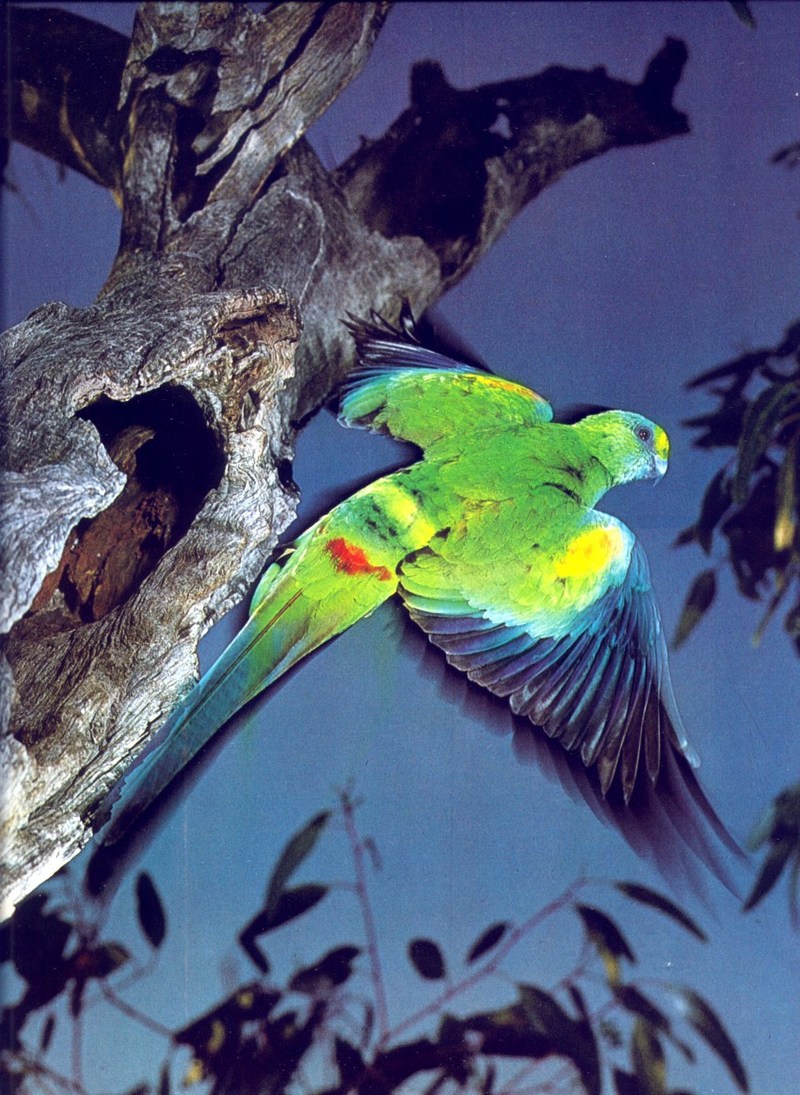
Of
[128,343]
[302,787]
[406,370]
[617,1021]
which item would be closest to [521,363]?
[406,370]

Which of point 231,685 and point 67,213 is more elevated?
point 67,213

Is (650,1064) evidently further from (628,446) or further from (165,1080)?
(628,446)

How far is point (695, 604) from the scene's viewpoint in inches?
48.2

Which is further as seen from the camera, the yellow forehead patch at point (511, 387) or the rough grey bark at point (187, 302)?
the yellow forehead patch at point (511, 387)

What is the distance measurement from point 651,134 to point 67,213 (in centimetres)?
86

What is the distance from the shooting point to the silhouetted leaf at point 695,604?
1.22 meters

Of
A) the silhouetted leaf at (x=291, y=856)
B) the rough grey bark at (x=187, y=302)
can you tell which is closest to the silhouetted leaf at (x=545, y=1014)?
the silhouetted leaf at (x=291, y=856)

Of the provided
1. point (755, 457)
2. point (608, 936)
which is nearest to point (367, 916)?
point (608, 936)

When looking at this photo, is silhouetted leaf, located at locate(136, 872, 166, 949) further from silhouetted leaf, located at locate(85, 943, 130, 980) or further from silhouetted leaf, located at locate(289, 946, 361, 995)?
silhouetted leaf, located at locate(289, 946, 361, 995)

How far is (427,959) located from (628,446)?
2.44 feet

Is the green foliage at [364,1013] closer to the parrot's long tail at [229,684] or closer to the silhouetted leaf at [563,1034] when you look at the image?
the silhouetted leaf at [563,1034]

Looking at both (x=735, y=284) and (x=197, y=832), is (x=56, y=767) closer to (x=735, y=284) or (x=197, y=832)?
(x=197, y=832)

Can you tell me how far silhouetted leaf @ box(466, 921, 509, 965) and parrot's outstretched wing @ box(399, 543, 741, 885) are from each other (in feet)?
0.75

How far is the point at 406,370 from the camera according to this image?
4.33ft
